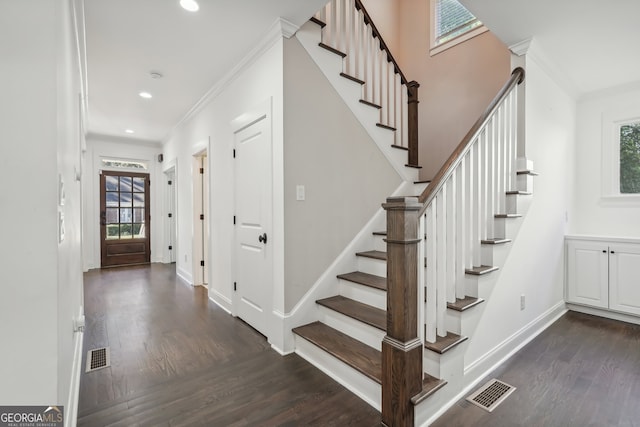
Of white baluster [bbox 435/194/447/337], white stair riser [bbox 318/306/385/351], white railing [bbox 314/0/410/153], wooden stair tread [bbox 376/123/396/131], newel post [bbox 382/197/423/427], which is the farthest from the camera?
wooden stair tread [bbox 376/123/396/131]

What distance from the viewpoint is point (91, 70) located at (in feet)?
10.5

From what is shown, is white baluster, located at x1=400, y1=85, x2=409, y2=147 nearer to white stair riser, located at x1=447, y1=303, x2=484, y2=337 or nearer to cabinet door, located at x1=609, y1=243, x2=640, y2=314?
white stair riser, located at x1=447, y1=303, x2=484, y2=337

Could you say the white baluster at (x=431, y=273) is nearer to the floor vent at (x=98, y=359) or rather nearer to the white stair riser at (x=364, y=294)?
the white stair riser at (x=364, y=294)

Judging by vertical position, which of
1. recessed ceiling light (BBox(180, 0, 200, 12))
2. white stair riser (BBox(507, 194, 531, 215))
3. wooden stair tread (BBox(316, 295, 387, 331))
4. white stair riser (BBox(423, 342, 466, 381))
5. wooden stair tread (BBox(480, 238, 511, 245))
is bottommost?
white stair riser (BBox(423, 342, 466, 381))

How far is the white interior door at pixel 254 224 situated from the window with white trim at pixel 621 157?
12.7ft

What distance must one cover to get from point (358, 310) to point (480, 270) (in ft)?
3.03

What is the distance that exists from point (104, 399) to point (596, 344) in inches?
148

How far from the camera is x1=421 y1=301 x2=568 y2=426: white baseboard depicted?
179 cm

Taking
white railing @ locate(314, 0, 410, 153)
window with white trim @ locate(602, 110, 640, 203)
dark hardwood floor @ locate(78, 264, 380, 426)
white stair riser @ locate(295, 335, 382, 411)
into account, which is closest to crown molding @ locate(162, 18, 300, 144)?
white railing @ locate(314, 0, 410, 153)

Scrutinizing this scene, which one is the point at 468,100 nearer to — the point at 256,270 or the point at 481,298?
the point at 481,298

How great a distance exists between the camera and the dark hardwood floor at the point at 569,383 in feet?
5.44

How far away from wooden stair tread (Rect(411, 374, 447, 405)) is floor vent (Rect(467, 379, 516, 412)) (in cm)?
31

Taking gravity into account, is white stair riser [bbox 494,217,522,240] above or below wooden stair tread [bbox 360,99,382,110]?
below

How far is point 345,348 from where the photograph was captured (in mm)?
2092
